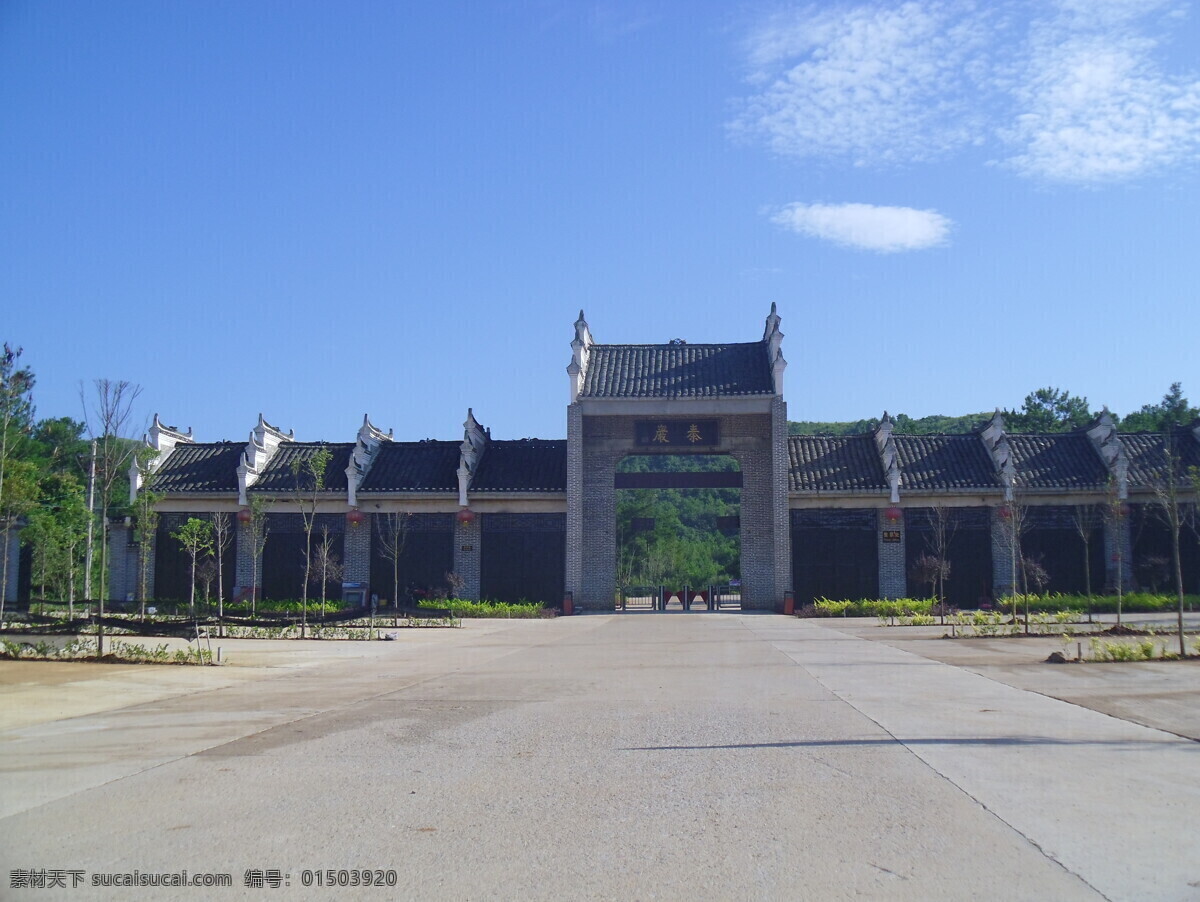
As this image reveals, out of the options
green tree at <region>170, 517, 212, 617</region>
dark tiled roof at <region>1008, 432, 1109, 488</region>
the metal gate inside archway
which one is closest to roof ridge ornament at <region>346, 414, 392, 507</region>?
green tree at <region>170, 517, 212, 617</region>

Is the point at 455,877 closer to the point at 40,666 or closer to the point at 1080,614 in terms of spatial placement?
the point at 40,666

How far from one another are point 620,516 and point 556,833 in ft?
179

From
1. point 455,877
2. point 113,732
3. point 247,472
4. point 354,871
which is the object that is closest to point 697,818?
point 455,877

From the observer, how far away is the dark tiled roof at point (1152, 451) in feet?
121

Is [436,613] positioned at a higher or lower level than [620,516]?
lower

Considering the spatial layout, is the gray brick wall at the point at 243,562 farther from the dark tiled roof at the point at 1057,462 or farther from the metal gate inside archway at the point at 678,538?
the dark tiled roof at the point at 1057,462

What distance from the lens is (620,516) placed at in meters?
60.8

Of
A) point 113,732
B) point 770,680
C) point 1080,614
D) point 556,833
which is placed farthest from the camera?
point 1080,614

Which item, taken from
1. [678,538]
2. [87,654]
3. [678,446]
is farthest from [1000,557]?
[678,538]

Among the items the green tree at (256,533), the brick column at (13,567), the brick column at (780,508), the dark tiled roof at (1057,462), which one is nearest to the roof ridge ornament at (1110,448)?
the dark tiled roof at (1057,462)

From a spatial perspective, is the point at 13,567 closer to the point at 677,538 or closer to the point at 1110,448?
the point at 677,538

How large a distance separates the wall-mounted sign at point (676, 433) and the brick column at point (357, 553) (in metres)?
11.1

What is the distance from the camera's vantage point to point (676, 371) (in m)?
39.7

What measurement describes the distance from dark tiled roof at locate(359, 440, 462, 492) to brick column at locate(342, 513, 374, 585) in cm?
152
